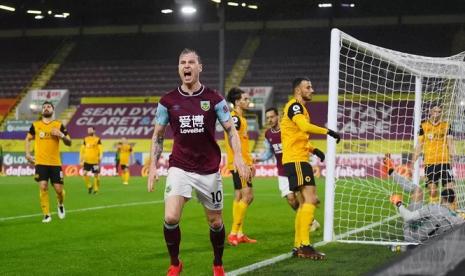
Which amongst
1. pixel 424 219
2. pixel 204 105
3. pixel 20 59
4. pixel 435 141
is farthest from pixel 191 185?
pixel 20 59

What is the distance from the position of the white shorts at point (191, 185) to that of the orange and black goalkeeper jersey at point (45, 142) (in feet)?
22.6

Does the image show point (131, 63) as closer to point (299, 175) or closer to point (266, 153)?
point (266, 153)

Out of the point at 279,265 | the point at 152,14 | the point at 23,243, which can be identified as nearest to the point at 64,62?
the point at 152,14

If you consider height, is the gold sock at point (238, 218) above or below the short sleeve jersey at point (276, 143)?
below

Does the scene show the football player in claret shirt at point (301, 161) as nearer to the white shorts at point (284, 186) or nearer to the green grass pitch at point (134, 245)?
the green grass pitch at point (134, 245)

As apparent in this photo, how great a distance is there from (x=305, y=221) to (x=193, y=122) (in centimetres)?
244

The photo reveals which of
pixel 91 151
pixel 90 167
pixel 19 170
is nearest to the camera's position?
pixel 90 167

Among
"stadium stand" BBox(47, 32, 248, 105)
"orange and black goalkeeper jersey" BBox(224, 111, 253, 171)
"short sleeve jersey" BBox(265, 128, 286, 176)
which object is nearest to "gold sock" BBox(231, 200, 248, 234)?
"orange and black goalkeeper jersey" BBox(224, 111, 253, 171)

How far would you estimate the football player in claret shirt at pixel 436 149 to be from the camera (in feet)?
38.4

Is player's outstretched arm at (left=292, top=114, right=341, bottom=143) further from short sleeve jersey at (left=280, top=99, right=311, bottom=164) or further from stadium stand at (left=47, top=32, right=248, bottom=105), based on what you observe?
stadium stand at (left=47, top=32, right=248, bottom=105)

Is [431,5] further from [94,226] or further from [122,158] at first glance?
[94,226]

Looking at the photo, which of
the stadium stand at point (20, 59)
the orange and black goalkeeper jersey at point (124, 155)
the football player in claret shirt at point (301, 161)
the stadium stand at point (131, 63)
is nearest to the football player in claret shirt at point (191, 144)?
the football player in claret shirt at point (301, 161)

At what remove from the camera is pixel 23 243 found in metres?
9.77

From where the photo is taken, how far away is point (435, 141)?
1209 cm
